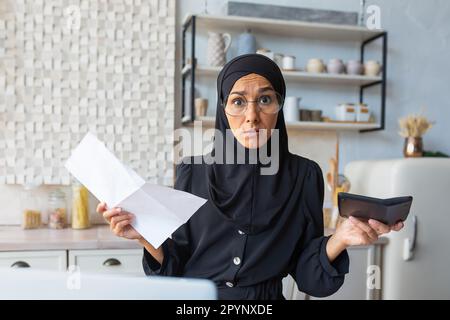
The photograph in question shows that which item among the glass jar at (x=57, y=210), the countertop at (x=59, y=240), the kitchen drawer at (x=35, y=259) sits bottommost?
the kitchen drawer at (x=35, y=259)

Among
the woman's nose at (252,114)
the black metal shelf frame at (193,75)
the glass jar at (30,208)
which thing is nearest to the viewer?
the woman's nose at (252,114)

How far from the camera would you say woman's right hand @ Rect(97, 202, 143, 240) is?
3.39 ft

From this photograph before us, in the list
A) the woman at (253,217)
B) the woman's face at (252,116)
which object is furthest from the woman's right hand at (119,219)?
the woman's face at (252,116)

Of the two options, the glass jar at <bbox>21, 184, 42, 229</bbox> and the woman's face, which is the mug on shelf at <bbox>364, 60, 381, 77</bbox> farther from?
the glass jar at <bbox>21, 184, 42, 229</bbox>

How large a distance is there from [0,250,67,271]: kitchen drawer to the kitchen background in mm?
202

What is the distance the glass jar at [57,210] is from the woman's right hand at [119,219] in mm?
1456

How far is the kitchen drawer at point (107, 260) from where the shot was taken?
6.82 ft

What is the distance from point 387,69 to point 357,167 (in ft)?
2.38

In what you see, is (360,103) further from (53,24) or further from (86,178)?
(86,178)

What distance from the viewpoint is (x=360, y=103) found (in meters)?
2.89

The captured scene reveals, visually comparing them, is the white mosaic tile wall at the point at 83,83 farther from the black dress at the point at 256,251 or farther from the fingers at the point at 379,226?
the fingers at the point at 379,226

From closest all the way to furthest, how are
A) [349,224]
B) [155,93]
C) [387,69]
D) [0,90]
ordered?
[349,224], [0,90], [155,93], [387,69]

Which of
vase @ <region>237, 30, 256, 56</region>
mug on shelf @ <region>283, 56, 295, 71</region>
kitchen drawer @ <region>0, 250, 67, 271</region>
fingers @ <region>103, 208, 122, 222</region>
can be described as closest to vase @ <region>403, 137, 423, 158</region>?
mug on shelf @ <region>283, 56, 295, 71</region>

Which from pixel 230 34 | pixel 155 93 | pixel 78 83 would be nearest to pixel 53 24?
pixel 78 83
